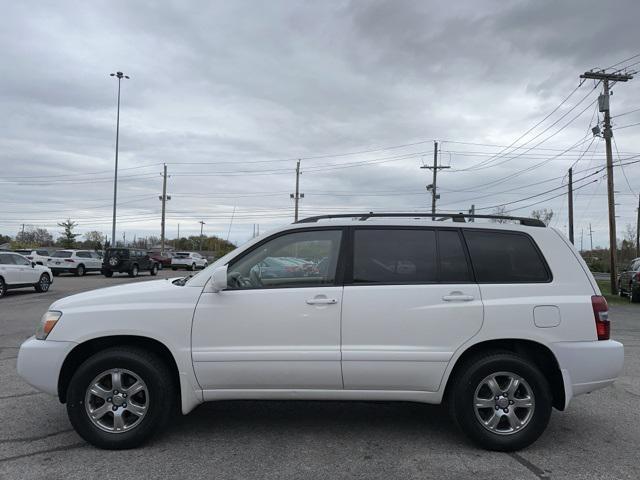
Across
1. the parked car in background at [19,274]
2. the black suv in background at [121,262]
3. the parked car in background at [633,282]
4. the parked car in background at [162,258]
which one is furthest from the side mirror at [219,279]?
the parked car in background at [162,258]

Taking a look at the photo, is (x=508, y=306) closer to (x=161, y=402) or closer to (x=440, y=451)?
(x=440, y=451)

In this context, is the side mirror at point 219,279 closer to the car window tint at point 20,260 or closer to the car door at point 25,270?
the car door at point 25,270

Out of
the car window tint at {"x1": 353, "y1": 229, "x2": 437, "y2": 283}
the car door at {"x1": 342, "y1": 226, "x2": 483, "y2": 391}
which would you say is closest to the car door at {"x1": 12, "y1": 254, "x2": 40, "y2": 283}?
the car window tint at {"x1": 353, "y1": 229, "x2": 437, "y2": 283}

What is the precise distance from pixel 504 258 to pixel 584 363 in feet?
3.33

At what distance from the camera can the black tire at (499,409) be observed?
161 inches

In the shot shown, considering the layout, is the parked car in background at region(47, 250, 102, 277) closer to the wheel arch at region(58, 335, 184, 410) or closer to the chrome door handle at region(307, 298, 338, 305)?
the wheel arch at region(58, 335, 184, 410)

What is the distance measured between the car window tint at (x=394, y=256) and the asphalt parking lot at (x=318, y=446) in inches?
52.9

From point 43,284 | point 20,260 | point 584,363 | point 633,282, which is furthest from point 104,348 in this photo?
point 633,282

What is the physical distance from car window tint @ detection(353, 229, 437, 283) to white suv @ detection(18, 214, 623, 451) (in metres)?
0.03

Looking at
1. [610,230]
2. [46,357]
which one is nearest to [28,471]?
[46,357]

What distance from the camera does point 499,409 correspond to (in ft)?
13.5

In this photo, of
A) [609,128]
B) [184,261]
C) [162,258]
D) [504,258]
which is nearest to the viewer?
[504,258]

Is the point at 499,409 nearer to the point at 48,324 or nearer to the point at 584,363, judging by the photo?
the point at 584,363

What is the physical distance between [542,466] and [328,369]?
5.60 ft
